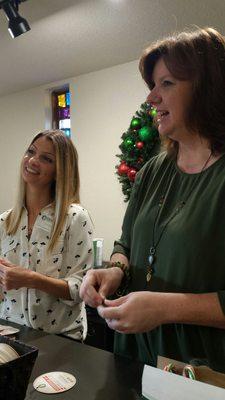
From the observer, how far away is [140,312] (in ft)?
2.51

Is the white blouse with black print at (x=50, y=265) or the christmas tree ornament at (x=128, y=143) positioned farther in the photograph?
the christmas tree ornament at (x=128, y=143)

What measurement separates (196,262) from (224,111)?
1.30 ft

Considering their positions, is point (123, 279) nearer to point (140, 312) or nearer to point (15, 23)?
point (140, 312)

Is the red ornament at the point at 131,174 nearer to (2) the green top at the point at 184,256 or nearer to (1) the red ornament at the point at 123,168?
(1) the red ornament at the point at 123,168

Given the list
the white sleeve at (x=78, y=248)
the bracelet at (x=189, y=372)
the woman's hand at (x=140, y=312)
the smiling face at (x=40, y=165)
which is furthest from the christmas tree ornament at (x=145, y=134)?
the bracelet at (x=189, y=372)

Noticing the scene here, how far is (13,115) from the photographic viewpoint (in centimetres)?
425

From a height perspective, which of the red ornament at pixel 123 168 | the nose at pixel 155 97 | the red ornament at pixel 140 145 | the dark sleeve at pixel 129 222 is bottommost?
the dark sleeve at pixel 129 222

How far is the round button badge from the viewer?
2.58 ft

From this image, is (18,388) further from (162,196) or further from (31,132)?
(31,132)

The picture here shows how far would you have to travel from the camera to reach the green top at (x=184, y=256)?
83cm

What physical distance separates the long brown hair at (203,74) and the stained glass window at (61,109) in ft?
9.97

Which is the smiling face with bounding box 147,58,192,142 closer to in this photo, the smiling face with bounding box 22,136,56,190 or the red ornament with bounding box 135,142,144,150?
the smiling face with bounding box 22,136,56,190

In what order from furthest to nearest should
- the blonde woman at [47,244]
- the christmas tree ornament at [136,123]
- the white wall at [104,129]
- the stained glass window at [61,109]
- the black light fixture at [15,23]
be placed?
the stained glass window at [61,109] → the white wall at [104,129] → the christmas tree ornament at [136,123] → the black light fixture at [15,23] → the blonde woman at [47,244]

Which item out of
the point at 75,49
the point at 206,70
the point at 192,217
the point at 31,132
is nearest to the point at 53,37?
the point at 75,49
